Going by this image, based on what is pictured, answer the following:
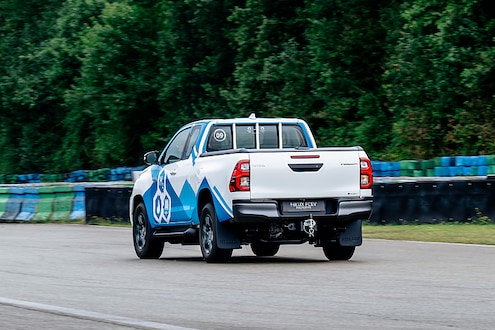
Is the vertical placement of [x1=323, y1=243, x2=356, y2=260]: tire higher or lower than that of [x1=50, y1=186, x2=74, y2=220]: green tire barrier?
higher

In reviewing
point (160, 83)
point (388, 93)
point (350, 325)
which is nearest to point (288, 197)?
point (350, 325)

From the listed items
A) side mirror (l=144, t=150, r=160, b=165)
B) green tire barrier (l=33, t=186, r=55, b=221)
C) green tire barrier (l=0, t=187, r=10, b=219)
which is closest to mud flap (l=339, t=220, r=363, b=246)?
side mirror (l=144, t=150, r=160, b=165)

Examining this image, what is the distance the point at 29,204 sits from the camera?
32.5m

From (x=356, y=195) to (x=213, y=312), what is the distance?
5.83 m

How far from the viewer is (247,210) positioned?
15.0m

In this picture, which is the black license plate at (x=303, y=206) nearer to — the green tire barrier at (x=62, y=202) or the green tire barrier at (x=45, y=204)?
the green tire barrier at (x=62, y=202)

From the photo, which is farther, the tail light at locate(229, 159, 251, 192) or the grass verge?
the grass verge

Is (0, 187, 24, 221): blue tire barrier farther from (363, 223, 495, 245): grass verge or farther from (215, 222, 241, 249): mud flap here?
(215, 222, 241, 249): mud flap

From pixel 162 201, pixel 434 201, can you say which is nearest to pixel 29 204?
pixel 434 201

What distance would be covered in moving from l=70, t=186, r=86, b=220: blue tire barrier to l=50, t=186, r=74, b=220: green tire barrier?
0.36ft

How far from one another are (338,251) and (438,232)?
5725 mm

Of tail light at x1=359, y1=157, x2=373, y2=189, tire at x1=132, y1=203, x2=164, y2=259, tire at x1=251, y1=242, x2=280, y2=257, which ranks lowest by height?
tire at x1=251, y1=242, x2=280, y2=257

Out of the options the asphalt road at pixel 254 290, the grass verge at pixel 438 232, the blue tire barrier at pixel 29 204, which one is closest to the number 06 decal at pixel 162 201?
the asphalt road at pixel 254 290

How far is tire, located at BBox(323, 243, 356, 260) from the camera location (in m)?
16.0
